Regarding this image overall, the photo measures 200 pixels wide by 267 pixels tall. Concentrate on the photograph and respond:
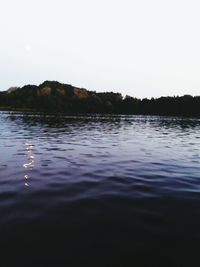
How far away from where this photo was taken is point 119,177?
14.2m

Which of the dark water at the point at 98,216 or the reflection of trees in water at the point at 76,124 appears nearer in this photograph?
the dark water at the point at 98,216

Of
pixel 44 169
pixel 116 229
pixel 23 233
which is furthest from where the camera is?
pixel 44 169

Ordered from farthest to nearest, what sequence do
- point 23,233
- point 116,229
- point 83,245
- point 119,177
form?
point 119,177 < point 116,229 < point 23,233 < point 83,245

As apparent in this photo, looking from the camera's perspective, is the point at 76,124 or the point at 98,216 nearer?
the point at 98,216

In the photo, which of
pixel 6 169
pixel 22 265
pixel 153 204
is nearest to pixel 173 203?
pixel 153 204

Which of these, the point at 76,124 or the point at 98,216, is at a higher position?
the point at 98,216

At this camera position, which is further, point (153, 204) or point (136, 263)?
point (153, 204)

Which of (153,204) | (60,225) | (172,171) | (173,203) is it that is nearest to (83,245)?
(60,225)

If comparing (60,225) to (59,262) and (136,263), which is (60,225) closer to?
(59,262)

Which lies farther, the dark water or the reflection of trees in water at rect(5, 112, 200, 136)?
the reflection of trees in water at rect(5, 112, 200, 136)

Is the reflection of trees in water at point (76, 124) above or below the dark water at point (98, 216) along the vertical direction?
below

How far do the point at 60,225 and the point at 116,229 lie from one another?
68.4 inches

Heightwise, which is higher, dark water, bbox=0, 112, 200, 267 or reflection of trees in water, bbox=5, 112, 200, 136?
dark water, bbox=0, 112, 200, 267

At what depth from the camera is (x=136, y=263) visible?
5996 millimetres
